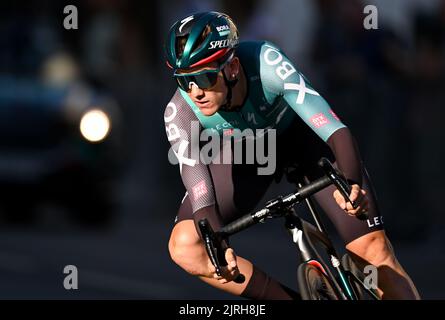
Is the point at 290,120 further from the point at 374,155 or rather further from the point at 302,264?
the point at 374,155

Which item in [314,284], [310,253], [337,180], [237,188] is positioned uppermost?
[337,180]

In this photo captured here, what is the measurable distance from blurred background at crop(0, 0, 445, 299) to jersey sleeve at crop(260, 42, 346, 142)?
4.30 metres

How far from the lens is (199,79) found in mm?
7633

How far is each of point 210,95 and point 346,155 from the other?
0.83 metres

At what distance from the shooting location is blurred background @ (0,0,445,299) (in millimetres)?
13789

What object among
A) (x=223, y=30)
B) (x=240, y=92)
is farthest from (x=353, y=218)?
(x=223, y=30)

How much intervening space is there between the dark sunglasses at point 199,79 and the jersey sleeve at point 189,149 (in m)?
0.43

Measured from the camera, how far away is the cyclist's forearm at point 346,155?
7.39 meters

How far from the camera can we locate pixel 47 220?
16.6 m

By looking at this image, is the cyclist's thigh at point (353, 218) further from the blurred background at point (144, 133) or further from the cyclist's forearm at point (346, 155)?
the blurred background at point (144, 133)

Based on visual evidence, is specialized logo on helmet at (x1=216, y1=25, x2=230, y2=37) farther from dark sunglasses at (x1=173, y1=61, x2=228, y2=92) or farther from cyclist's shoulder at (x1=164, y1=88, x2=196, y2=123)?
cyclist's shoulder at (x1=164, y1=88, x2=196, y2=123)

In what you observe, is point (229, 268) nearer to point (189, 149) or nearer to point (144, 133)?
point (189, 149)
